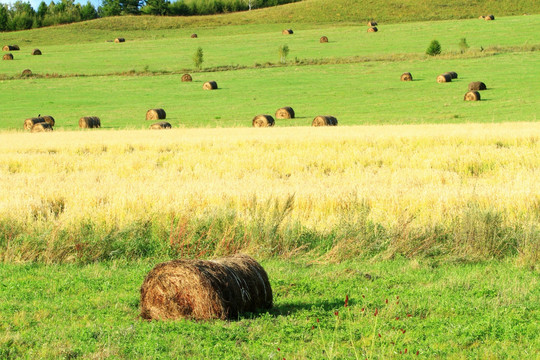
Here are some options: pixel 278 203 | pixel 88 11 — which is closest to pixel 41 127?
pixel 278 203

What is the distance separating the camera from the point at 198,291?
7801 millimetres

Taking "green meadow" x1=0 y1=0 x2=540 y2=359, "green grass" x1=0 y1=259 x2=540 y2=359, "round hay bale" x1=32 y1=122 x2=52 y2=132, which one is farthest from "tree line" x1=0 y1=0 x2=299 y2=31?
"green grass" x1=0 y1=259 x2=540 y2=359

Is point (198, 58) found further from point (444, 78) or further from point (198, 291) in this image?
point (198, 291)

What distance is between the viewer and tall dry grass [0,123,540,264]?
11820mm

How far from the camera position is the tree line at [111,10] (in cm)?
13062

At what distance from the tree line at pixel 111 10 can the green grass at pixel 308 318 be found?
130 m

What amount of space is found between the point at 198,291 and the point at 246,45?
8663 cm

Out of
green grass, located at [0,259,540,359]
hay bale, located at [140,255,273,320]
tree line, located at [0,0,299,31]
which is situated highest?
tree line, located at [0,0,299,31]

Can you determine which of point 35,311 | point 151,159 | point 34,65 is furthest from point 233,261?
point 34,65

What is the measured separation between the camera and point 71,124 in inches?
1683

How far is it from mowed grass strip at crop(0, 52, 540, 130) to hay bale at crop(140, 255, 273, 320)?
31617 millimetres

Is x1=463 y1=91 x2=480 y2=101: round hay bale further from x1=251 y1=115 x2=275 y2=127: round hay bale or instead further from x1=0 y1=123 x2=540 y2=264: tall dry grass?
x1=0 y1=123 x2=540 y2=264: tall dry grass

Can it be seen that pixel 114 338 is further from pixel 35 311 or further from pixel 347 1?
pixel 347 1

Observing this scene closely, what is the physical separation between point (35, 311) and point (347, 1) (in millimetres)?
122709
